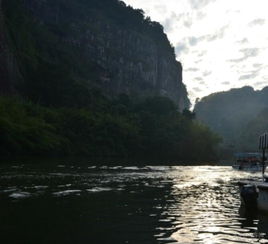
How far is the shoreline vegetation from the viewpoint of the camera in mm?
94250

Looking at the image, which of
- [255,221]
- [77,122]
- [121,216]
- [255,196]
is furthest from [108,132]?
[255,221]

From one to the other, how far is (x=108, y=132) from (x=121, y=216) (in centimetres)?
10477

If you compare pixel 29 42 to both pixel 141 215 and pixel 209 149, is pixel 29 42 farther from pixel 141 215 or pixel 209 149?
pixel 141 215

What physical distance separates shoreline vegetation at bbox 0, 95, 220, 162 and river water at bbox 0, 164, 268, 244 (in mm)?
53229

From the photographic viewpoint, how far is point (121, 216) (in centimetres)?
2473

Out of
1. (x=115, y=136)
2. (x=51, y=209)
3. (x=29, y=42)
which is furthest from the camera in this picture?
(x=29, y=42)

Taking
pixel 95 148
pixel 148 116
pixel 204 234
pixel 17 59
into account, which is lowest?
pixel 204 234

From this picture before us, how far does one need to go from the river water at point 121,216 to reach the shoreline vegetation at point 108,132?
2096 inches

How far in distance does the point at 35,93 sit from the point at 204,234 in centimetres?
14337

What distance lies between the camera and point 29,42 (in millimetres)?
175500

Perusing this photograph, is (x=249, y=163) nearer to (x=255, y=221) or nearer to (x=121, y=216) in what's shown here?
(x=255, y=221)

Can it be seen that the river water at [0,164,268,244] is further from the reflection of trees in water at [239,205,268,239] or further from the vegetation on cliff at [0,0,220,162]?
the vegetation on cliff at [0,0,220,162]

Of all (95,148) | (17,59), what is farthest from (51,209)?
(17,59)

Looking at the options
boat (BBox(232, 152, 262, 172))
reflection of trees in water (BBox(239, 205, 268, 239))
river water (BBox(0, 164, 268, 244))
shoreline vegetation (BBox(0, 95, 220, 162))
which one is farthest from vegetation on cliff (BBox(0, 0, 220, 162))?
reflection of trees in water (BBox(239, 205, 268, 239))
